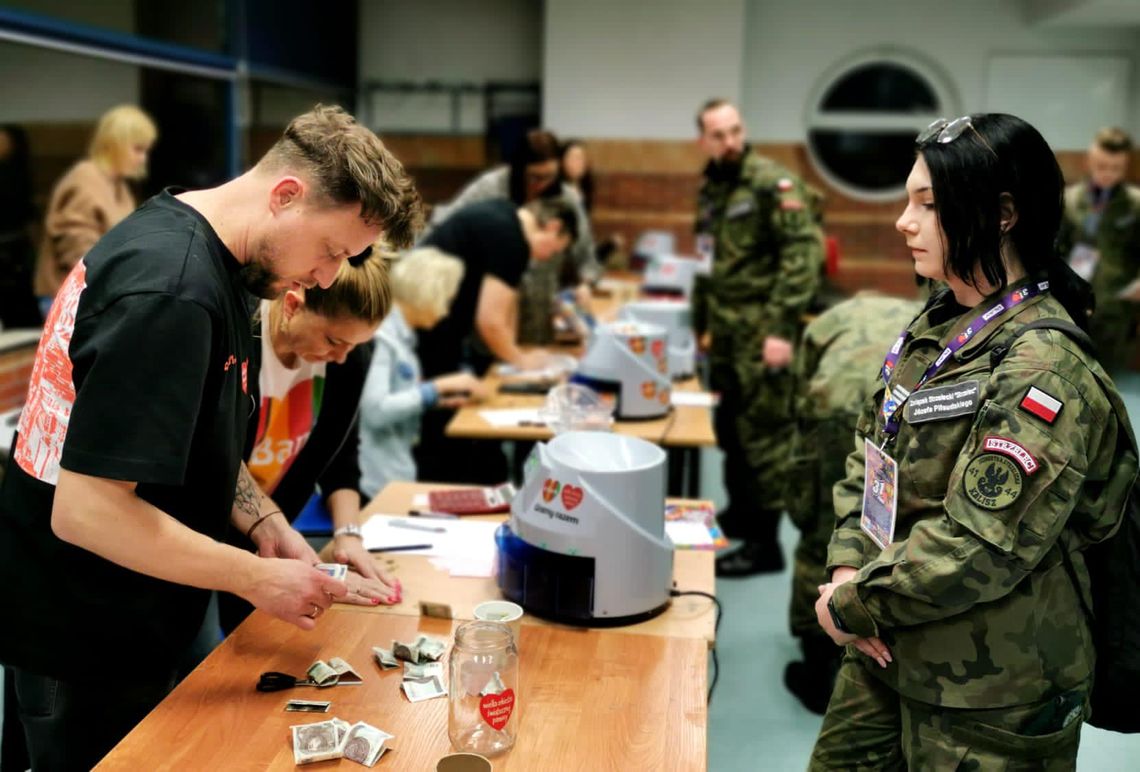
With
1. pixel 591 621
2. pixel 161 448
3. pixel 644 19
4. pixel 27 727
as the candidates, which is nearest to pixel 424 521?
pixel 591 621

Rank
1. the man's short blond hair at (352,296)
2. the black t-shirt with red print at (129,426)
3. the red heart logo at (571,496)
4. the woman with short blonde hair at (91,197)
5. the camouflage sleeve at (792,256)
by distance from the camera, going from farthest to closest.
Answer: the woman with short blonde hair at (91,197), the camouflage sleeve at (792,256), the man's short blond hair at (352,296), the red heart logo at (571,496), the black t-shirt with red print at (129,426)

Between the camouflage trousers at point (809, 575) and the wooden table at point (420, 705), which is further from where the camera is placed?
the camouflage trousers at point (809, 575)

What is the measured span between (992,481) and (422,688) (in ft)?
2.96

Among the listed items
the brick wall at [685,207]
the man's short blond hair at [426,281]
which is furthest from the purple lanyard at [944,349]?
the brick wall at [685,207]

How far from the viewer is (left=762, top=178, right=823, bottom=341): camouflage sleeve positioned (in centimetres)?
409

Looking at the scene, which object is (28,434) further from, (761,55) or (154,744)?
(761,55)

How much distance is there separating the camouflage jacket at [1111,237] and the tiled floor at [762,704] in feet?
10.8

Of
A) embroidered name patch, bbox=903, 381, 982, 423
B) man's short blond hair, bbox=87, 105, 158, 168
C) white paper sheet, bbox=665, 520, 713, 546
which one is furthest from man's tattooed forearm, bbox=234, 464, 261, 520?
man's short blond hair, bbox=87, 105, 158, 168

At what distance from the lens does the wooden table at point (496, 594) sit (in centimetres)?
190

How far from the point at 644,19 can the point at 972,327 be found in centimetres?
680

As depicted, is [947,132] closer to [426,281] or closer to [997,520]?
[997,520]

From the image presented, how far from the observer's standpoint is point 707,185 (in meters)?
4.45

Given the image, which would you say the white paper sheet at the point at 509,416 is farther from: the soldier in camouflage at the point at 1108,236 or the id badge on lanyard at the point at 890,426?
the soldier in camouflage at the point at 1108,236

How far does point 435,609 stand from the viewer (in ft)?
6.25
